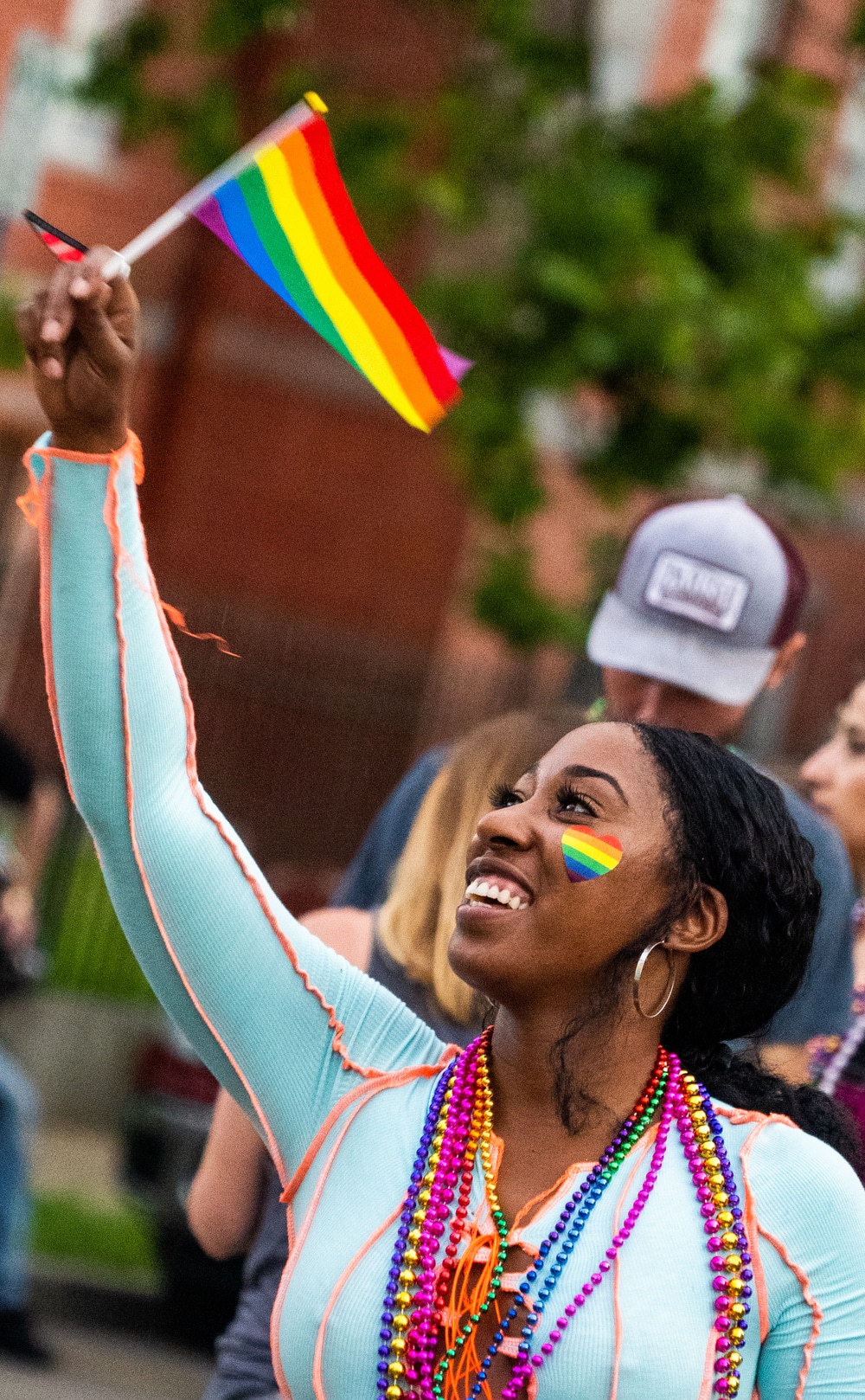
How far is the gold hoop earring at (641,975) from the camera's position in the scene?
6.39ft

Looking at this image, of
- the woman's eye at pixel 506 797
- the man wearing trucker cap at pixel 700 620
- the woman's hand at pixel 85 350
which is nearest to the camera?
the woman's hand at pixel 85 350

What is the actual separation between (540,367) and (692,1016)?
7592 millimetres

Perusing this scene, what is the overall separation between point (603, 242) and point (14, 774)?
181 inches

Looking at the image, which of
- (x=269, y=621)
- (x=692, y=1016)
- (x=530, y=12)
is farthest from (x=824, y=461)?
(x=692, y=1016)

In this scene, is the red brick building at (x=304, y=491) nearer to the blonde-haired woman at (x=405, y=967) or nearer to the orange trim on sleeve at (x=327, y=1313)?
the blonde-haired woman at (x=405, y=967)

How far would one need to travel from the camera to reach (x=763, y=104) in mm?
9008

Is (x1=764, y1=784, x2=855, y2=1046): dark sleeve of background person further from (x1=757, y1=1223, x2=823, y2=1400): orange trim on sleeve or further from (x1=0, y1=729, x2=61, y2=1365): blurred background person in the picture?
(x1=0, y1=729, x2=61, y2=1365): blurred background person

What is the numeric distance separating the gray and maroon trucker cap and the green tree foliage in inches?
218

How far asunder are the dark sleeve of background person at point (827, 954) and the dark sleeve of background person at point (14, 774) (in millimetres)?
3229

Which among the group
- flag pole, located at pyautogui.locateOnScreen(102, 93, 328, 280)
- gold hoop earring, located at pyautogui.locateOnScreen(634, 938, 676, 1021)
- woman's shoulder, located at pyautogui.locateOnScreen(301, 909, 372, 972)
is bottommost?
woman's shoulder, located at pyautogui.locateOnScreen(301, 909, 372, 972)

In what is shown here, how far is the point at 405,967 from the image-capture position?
269 centimetres

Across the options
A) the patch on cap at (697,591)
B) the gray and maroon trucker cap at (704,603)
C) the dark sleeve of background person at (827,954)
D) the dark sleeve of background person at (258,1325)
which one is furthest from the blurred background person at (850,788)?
the dark sleeve of background person at (258,1325)

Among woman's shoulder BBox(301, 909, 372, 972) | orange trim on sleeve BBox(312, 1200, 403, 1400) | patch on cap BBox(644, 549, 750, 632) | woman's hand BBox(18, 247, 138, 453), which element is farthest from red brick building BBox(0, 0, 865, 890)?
woman's hand BBox(18, 247, 138, 453)

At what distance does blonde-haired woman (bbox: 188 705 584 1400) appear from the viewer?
8.55ft
